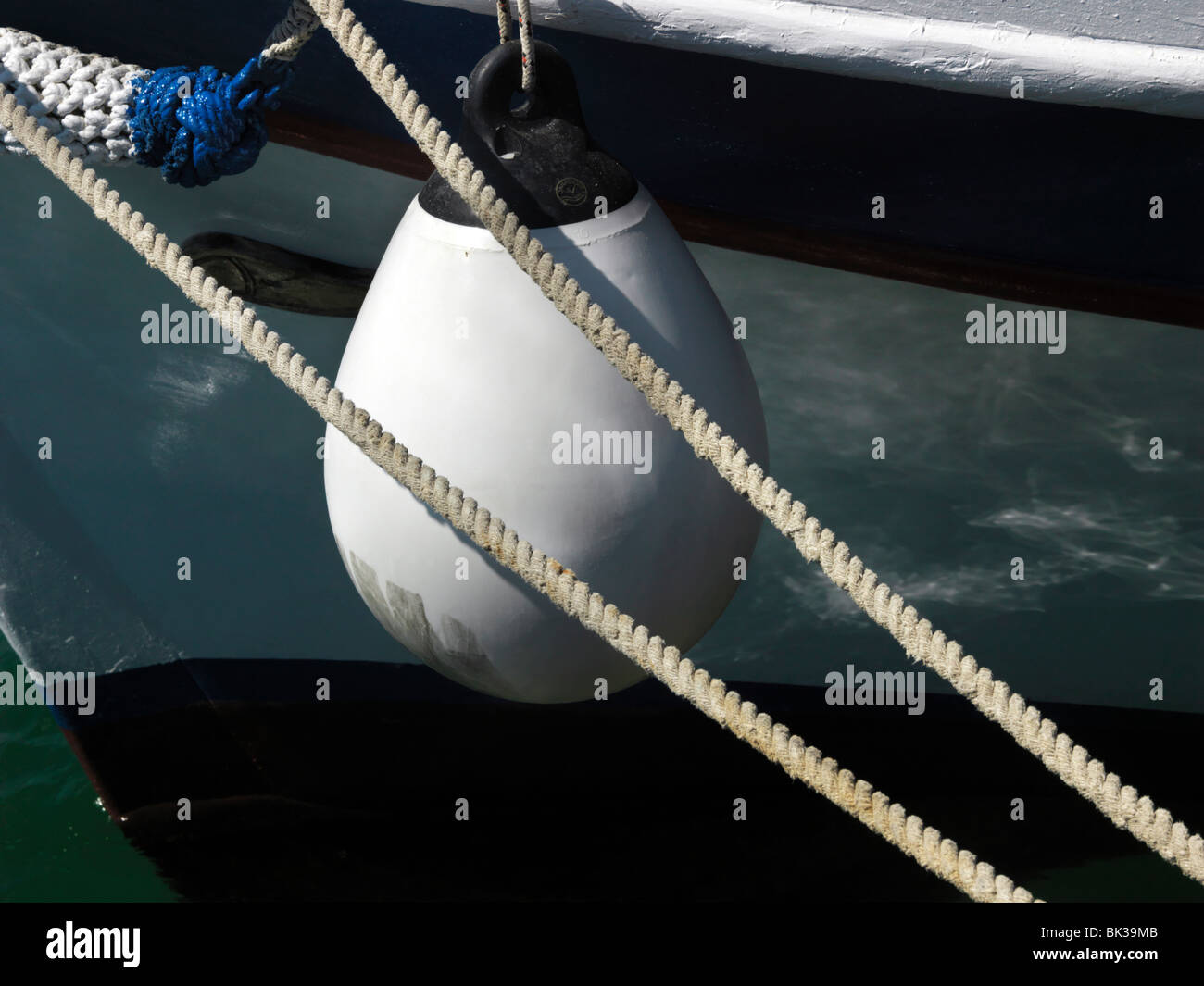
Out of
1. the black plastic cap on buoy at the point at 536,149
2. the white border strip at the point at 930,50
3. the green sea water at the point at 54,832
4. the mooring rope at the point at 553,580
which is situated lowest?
the green sea water at the point at 54,832

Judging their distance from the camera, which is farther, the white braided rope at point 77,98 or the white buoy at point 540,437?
the white braided rope at point 77,98

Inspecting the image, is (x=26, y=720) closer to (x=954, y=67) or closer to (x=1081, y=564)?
(x=1081, y=564)

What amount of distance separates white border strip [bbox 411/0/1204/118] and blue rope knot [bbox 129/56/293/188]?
1.99ft

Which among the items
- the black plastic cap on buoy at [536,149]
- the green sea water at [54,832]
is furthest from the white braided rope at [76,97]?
the green sea water at [54,832]

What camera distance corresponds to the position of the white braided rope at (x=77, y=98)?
265 centimetres

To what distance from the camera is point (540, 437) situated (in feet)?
7.02

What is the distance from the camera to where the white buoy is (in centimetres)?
215

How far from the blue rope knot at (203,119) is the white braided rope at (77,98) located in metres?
0.03

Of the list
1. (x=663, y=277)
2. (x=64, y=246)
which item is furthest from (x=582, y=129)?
(x=64, y=246)

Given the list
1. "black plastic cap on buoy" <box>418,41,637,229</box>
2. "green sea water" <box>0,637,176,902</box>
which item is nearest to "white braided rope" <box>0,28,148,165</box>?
"black plastic cap on buoy" <box>418,41,637,229</box>

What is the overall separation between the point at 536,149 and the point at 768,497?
69cm

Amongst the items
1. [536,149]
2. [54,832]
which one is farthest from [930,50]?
[54,832]

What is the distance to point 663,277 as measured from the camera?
2.24 meters

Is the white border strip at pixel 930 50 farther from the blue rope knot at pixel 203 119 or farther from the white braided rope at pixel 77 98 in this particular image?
the white braided rope at pixel 77 98
